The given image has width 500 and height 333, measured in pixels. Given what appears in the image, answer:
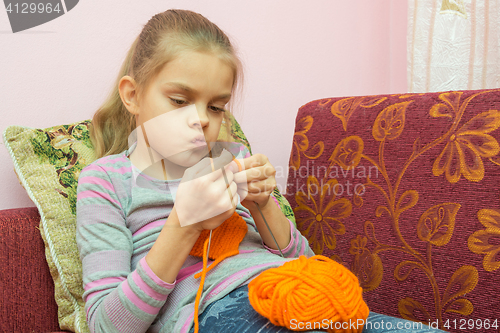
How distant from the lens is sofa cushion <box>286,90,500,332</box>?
0.68 meters

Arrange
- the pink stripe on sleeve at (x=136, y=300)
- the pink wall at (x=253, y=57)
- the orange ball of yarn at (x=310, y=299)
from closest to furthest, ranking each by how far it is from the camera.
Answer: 1. the orange ball of yarn at (x=310, y=299)
2. the pink stripe on sleeve at (x=136, y=300)
3. the pink wall at (x=253, y=57)

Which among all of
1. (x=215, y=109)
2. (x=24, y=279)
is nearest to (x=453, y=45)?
(x=215, y=109)

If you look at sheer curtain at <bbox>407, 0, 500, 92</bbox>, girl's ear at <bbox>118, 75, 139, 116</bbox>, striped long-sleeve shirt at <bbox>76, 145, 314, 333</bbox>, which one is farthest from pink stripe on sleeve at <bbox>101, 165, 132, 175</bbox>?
sheer curtain at <bbox>407, 0, 500, 92</bbox>

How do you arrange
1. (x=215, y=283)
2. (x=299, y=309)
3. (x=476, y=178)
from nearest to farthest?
1. (x=299, y=309)
2. (x=215, y=283)
3. (x=476, y=178)

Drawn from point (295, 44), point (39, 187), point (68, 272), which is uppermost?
point (295, 44)

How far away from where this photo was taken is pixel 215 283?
0.59 meters

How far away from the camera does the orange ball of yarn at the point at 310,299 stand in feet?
1.48

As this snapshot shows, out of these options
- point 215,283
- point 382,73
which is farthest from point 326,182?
point 382,73

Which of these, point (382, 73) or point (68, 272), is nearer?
point (68, 272)

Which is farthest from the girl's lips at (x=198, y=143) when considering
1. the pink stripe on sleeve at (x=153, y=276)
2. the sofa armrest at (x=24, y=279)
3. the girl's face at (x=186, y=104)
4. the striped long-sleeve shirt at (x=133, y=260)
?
the sofa armrest at (x=24, y=279)

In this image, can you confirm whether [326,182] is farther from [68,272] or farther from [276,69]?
[68,272]

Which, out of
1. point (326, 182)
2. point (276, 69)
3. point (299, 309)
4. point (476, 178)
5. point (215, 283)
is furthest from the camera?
point (276, 69)

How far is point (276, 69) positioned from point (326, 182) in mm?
480

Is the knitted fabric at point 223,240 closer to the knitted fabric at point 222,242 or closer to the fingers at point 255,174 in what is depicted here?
the knitted fabric at point 222,242
